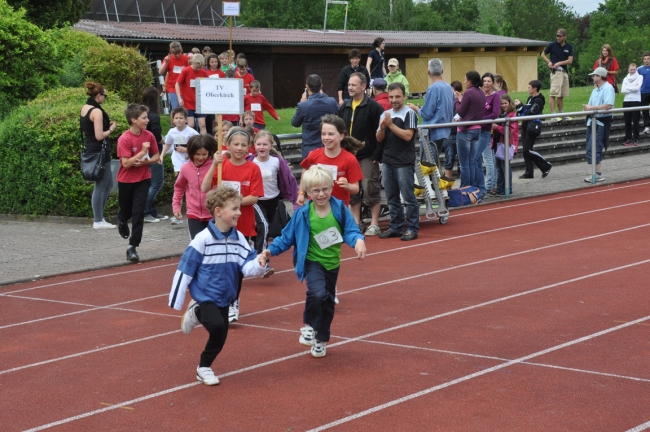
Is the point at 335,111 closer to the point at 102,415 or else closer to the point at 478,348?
the point at 478,348

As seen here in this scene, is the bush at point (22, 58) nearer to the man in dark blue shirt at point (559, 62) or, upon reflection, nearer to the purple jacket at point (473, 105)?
the purple jacket at point (473, 105)

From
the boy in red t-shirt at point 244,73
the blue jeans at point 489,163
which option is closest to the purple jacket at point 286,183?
the blue jeans at point 489,163

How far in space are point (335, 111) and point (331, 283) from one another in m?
7.15

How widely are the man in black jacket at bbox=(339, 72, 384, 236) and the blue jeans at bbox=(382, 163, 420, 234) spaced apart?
28 centimetres

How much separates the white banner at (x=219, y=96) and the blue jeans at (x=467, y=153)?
7345mm

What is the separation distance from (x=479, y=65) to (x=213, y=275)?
3929 cm

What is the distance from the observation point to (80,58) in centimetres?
2198

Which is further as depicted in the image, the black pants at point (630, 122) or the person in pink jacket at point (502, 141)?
the black pants at point (630, 122)

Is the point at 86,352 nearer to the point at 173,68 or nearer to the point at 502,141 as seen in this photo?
the point at 502,141

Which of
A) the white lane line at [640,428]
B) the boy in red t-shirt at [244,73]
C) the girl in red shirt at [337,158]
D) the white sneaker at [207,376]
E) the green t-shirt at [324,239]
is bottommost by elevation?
the white lane line at [640,428]

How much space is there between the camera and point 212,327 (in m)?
6.95

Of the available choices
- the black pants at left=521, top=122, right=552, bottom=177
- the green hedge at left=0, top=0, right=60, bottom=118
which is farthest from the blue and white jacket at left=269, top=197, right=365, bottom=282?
the green hedge at left=0, top=0, right=60, bottom=118

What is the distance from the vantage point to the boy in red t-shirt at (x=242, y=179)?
9555 mm

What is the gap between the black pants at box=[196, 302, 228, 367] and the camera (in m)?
6.96
